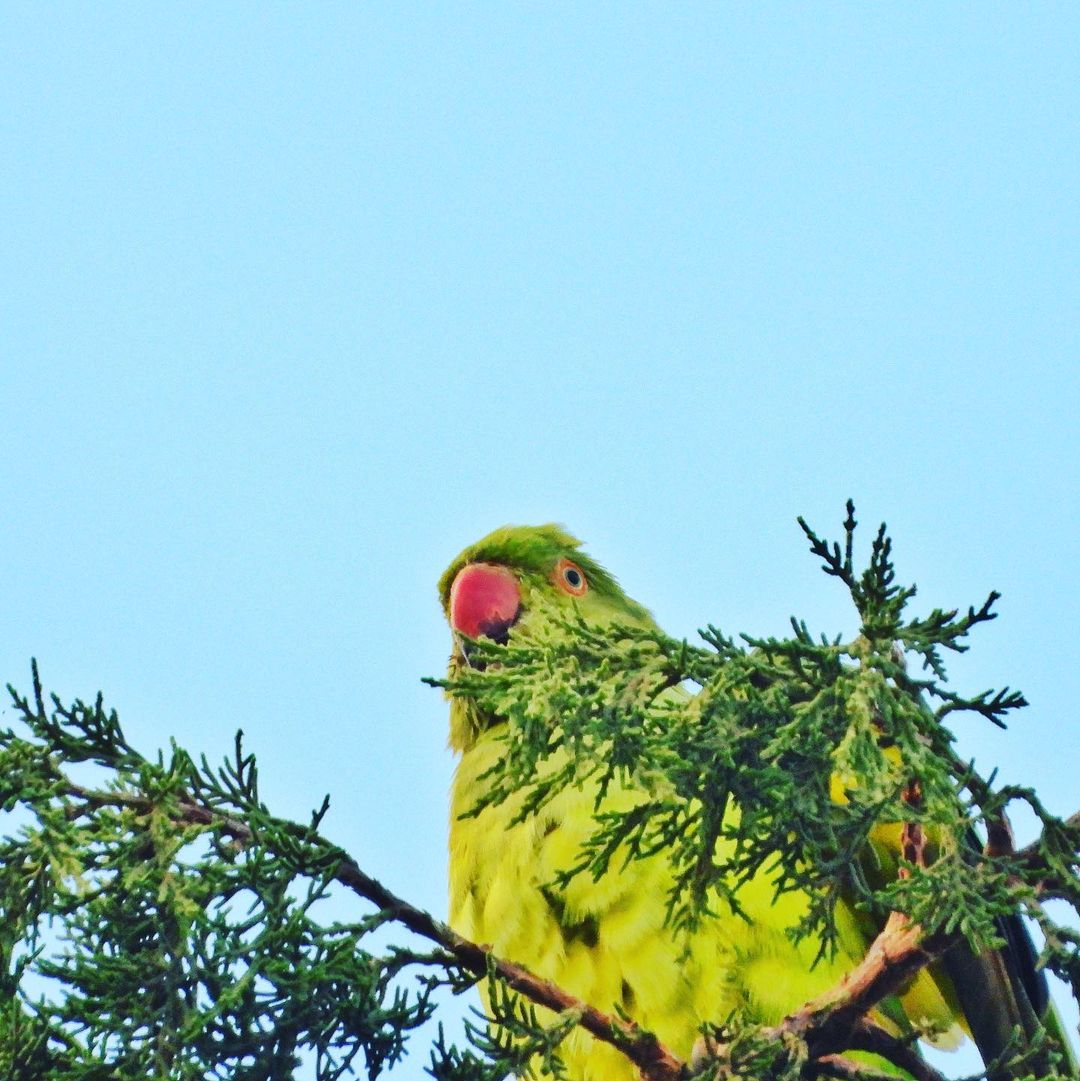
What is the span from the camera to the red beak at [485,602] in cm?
499

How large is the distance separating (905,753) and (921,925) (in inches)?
14.0

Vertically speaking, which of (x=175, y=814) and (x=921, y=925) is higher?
(x=175, y=814)

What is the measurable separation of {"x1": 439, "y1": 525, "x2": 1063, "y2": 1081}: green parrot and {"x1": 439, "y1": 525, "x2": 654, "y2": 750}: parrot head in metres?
1.06

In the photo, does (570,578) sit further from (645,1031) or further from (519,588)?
(645,1031)

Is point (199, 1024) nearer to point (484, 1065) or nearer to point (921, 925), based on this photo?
point (484, 1065)

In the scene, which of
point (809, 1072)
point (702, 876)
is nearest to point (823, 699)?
point (702, 876)

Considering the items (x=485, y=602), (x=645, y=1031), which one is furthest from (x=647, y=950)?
(x=485, y=602)

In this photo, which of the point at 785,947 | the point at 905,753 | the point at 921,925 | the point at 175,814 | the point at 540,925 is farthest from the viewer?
the point at 540,925

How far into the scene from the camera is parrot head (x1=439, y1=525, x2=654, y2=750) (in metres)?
4.99

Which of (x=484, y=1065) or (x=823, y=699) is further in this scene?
(x=484, y=1065)

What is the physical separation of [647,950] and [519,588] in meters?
1.97

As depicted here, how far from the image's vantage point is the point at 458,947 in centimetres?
242

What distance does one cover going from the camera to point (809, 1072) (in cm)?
246

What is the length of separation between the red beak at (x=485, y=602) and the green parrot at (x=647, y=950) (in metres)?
1.04
